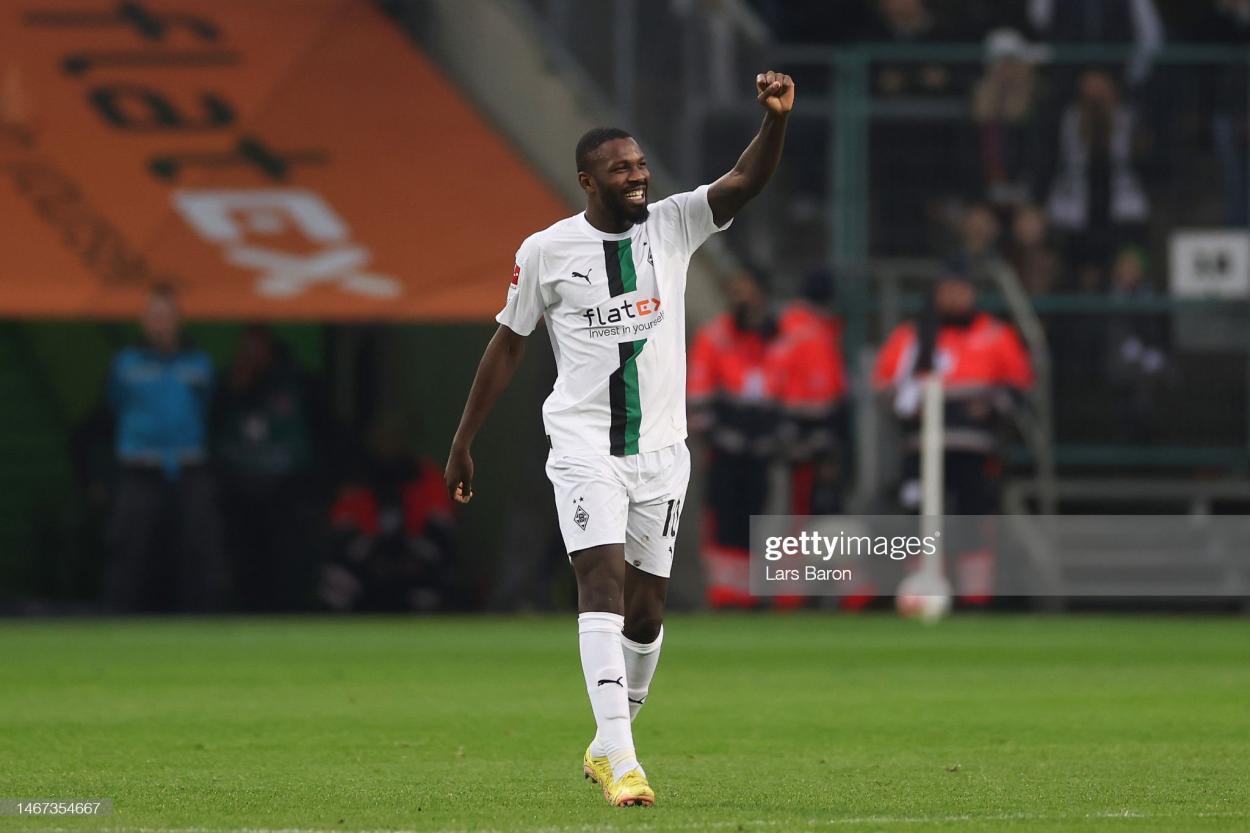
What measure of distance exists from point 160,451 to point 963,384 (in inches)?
223

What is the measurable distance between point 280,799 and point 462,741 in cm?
216

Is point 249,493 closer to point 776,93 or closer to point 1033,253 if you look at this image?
point 1033,253

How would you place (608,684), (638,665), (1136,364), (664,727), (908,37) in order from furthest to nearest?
(908,37) → (1136,364) → (664,727) → (638,665) → (608,684)

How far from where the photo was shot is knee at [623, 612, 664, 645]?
8539 millimetres

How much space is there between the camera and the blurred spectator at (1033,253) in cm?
1977

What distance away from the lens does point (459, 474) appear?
8.39m

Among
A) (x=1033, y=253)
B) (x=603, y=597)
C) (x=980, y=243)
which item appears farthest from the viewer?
(x=1033, y=253)

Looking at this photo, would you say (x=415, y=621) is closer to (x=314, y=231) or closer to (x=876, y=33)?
(x=314, y=231)

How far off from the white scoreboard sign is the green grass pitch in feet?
10.8

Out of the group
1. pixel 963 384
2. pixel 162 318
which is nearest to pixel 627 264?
pixel 963 384

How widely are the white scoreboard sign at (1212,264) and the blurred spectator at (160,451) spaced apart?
743 cm

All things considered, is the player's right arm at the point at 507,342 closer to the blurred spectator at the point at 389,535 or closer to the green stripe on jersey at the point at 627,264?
the green stripe on jersey at the point at 627,264

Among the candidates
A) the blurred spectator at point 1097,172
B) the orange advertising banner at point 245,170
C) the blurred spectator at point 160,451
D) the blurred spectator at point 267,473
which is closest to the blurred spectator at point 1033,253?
the blurred spectator at point 1097,172

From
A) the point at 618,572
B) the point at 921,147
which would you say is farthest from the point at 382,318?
the point at 618,572
